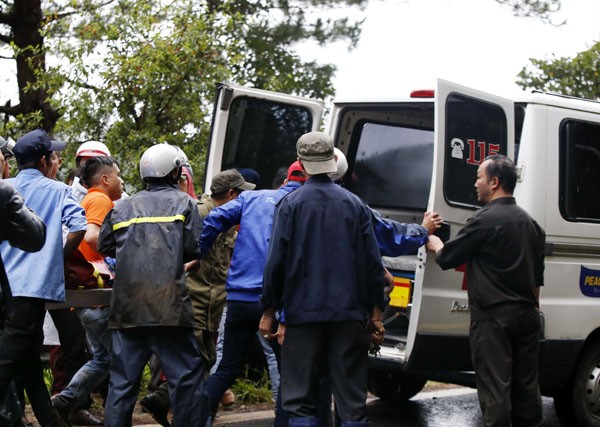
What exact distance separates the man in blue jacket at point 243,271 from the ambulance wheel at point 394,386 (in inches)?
85.2

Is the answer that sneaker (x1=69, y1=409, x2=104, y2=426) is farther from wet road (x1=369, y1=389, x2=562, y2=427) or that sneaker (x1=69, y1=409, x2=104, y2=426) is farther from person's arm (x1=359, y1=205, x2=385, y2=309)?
person's arm (x1=359, y1=205, x2=385, y2=309)

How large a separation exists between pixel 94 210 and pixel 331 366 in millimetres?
1955

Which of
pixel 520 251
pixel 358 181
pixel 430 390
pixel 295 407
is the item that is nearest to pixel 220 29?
pixel 358 181

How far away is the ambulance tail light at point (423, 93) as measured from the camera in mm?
6680

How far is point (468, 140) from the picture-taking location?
20.3 ft

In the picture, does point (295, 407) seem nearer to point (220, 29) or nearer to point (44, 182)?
point (44, 182)

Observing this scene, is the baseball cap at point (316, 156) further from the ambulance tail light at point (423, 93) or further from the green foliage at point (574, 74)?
the green foliage at point (574, 74)

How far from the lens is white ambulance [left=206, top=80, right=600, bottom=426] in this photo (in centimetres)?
605

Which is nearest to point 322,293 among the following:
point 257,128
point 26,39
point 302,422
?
point 302,422

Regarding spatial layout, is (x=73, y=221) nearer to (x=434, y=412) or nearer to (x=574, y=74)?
(x=434, y=412)

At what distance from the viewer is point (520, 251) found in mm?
5727

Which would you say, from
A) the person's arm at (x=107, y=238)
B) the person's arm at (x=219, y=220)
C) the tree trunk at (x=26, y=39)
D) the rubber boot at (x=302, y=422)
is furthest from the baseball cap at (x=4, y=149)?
the tree trunk at (x=26, y=39)

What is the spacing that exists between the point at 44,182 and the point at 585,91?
38.1ft

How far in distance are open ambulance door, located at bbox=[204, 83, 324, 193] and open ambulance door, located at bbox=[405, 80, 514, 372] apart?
5.99ft
